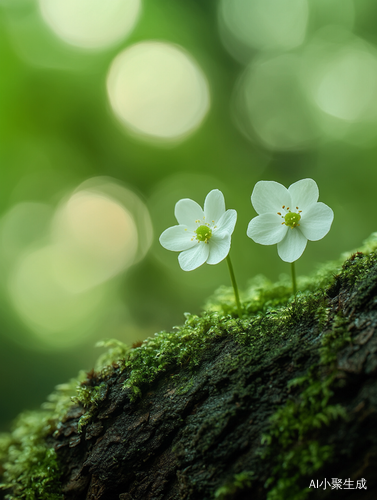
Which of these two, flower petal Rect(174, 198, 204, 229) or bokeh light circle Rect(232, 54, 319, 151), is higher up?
bokeh light circle Rect(232, 54, 319, 151)

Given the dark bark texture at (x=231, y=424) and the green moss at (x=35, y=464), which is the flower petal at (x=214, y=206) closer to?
the dark bark texture at (x=231, y=424)

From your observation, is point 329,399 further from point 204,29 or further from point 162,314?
point 204,29

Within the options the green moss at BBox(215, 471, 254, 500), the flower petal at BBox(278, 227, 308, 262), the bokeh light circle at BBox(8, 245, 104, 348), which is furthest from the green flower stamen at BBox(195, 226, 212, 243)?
the bokeh light circle at BBox(8, 245, 104, 348)

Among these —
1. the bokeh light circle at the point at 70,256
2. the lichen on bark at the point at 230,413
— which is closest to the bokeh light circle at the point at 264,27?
the bokeh light circle at the point at 70,256

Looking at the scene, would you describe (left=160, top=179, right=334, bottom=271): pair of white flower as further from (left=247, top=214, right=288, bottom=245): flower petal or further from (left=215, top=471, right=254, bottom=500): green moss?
(left=215, top=471, right=254, bottom=500): green moss

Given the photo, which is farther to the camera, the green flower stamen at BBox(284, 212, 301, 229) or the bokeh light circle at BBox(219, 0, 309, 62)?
the bokeh light circle at BBox(219, 0, 309, 62)

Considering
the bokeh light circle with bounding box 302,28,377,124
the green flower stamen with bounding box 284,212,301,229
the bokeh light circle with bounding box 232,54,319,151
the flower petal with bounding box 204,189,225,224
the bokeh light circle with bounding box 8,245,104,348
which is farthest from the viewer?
the bokeh light circle with bounding box 8,245,104,348

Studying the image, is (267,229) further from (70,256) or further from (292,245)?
(70,256)
